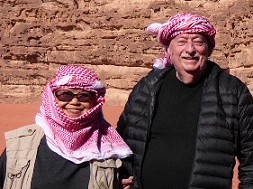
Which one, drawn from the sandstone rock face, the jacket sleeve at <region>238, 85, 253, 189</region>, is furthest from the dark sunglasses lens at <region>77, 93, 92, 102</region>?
the sandstone rock face

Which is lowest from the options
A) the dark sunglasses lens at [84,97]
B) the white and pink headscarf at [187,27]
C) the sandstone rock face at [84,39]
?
the sandstone rock face at [84,39]

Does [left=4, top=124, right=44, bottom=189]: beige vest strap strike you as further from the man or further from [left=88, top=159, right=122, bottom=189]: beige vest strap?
the man

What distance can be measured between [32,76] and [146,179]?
1099 cm

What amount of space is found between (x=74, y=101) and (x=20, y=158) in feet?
1.38

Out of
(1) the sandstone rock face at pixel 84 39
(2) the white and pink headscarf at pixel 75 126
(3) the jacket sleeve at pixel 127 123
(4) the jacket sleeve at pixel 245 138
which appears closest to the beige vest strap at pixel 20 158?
(2) the white and pink headscarf at pixel 75 126

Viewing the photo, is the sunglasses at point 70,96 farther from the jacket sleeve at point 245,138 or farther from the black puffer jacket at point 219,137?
the jacket sleeve at point 245,138

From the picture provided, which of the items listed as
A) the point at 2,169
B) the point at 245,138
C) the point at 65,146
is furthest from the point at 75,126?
the point at 245,138

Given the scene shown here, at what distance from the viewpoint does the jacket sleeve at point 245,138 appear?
372 cm

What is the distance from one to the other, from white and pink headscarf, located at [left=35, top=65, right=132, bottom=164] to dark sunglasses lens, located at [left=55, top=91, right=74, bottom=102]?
4 cm

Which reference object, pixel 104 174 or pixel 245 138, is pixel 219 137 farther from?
pixel 104 174

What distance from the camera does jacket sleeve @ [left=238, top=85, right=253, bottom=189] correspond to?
12.2ft

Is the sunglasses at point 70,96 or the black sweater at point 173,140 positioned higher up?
the sunglasses at point 70,96

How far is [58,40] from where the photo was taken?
48.3 feet

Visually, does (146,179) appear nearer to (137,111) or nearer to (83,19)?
(137,111)
